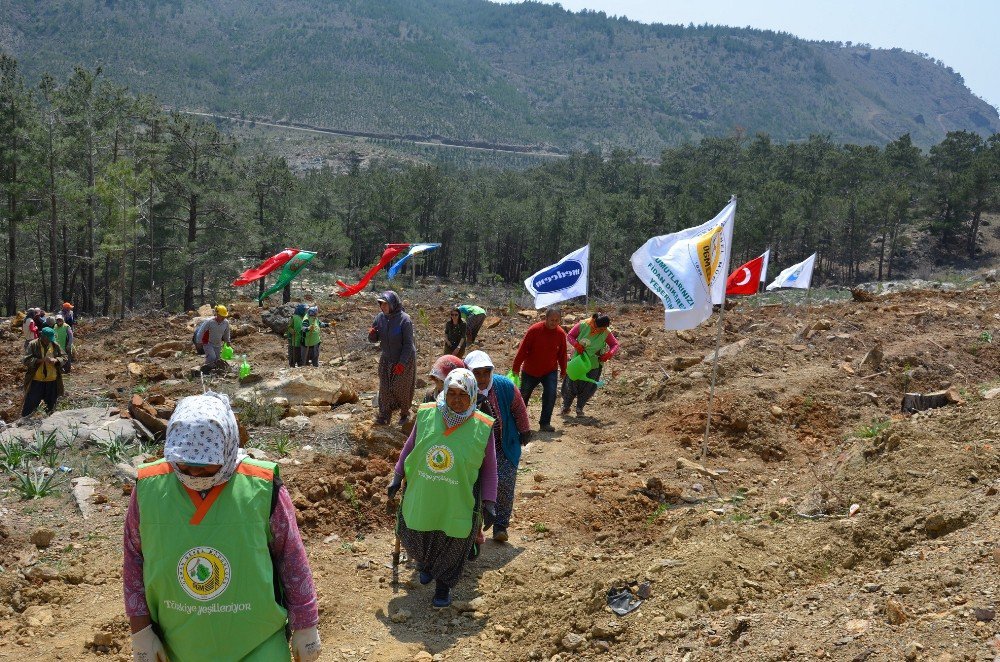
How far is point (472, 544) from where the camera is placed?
485cm

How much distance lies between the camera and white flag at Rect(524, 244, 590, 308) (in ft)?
31.1

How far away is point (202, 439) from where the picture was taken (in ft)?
8.05

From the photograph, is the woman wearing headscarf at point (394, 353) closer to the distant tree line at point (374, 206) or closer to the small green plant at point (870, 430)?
the small green plant at point (870, 430)

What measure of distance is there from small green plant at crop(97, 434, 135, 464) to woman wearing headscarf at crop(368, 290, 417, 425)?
7.66 feet

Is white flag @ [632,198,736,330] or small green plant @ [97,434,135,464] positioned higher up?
white flag @ [632,198,736,330]

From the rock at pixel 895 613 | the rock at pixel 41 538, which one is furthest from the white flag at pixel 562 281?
the rock at pixel 895 613

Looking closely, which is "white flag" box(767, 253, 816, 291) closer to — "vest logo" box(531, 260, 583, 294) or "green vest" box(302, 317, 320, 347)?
"vest logo" box(531, 260, 583, 294)

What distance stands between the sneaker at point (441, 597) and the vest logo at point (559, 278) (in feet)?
16.7

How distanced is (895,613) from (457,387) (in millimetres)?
2369

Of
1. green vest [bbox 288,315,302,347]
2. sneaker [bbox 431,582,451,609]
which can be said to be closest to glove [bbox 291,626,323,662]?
sneaker [bbox 431,582,451,609]

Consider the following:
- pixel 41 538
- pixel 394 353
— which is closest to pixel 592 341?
pixel 394 353

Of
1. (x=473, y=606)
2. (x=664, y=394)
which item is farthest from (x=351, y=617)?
(x=664, y=394)

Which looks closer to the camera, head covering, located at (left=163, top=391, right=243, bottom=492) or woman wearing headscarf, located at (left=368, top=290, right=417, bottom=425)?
head covering, located at (left=163, top=391, right=243, bottom=492)

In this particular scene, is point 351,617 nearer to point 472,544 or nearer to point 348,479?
point 472,544
